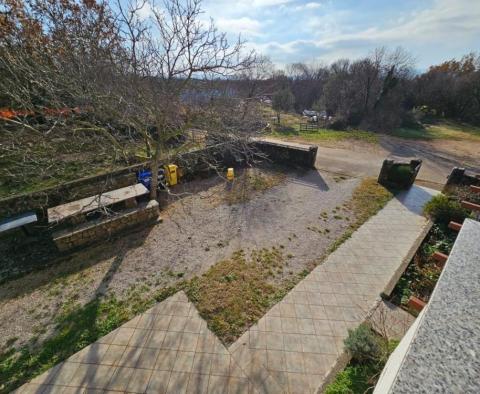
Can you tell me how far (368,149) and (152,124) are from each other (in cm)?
1358

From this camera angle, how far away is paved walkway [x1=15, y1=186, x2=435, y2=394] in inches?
117

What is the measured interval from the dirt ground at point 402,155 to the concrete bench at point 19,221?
426 inches

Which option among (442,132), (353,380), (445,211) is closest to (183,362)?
(353,380)

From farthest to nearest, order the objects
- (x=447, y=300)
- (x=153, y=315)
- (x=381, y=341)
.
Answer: (x=153, y=315) < (x=381, y=341) < (x=447, y=300)

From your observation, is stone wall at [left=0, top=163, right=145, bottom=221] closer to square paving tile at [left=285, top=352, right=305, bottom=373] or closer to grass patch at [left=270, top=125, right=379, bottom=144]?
square paving tile at [left=285, top=352, right=305, bottom=373]

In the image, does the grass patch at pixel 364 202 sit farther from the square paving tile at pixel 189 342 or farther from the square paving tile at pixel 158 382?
the square paving tile at pixel 158 382

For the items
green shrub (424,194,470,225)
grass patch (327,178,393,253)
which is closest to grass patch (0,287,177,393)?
grass patch (327,178,393,253)

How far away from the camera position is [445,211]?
233 inches

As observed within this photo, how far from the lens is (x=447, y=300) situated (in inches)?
41.9

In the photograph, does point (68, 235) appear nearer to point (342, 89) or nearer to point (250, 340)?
point (250, 340)

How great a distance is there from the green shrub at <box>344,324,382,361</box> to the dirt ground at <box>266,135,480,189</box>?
8594mm

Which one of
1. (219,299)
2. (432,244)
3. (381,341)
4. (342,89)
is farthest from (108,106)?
(342,89)

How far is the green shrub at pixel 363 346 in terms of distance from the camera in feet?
9.64

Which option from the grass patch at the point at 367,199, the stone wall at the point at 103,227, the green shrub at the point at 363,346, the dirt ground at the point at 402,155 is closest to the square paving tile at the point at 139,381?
the green shrub at the point at 363,346
